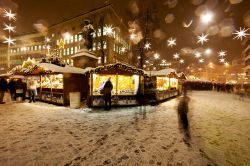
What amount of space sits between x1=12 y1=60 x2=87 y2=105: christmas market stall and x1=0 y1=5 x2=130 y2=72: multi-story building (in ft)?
67.7

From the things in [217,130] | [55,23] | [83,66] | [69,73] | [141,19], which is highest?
[55,23]

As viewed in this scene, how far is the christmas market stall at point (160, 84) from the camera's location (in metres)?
14.9

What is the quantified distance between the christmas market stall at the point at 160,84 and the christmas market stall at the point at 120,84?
1072 millimetres

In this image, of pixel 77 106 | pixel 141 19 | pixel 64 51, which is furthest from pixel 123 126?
pixel 64 51

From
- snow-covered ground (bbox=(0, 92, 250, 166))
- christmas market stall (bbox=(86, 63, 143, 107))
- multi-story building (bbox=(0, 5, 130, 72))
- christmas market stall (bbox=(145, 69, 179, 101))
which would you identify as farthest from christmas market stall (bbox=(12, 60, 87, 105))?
multi-story building (bbox=(0, 5, 130, 72))

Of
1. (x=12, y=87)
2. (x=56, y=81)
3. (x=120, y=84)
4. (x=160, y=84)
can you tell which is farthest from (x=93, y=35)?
(x=120, y=84)

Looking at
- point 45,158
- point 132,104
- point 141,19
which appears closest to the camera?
point 45,158

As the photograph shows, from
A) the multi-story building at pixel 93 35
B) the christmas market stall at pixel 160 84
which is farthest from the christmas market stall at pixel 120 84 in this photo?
the multi-story building at pixel 93 35

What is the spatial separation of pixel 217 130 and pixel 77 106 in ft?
30.8

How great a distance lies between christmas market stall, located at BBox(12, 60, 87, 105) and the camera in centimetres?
1323

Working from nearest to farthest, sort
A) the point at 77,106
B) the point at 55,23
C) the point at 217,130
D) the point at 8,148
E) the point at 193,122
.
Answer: the point at 8,148 < the point at 217,130 < the point at 193,122 < the point at 77,106 < the point at 55,23

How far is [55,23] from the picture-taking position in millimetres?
54250

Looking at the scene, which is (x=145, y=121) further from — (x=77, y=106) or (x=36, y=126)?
(x=77, y=106)

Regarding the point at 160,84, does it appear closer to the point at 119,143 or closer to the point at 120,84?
the point at 120,84
